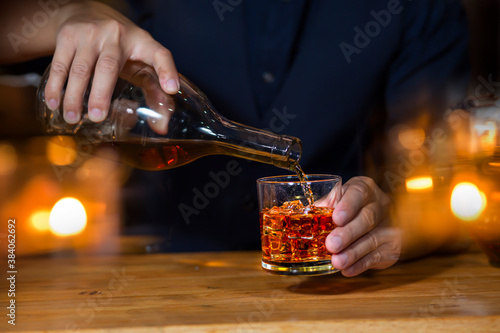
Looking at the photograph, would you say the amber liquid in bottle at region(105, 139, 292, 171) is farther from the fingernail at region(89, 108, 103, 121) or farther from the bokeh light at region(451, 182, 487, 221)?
the bokeh light at region(451, 182, 487, 221)

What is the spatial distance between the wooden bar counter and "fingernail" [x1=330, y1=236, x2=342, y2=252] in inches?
3.6

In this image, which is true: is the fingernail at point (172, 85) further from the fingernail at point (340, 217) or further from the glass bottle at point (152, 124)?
the fingernail at point (340, 217)

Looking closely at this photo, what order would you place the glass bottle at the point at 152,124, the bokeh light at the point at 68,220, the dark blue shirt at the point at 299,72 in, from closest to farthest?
the glass bottle at the point at 152,124 → the dark blue shirt at the point at 299,72 → the bokeh light at the point at 68,220

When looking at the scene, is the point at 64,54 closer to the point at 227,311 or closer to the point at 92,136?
the point at 92,136

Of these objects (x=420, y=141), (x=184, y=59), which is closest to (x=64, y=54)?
(x=184, y=59)

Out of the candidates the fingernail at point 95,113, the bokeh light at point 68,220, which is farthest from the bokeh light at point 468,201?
the bokeh light at point 68,220

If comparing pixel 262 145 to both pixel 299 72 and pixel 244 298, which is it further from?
pixel 299 72

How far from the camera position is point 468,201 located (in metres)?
1.09

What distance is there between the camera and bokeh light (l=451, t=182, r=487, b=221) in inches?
42.1

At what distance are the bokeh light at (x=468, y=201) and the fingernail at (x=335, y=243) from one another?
0.39m

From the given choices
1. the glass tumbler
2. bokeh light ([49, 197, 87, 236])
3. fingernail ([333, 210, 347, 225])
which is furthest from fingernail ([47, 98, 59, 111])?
bokeh light ([49, 197, 87, 236])

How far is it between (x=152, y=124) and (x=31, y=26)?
46 cm

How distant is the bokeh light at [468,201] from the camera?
1069 millimetres

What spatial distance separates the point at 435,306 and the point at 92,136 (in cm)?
76
